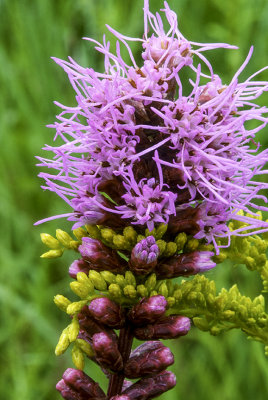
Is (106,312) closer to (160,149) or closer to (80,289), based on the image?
(80,289)

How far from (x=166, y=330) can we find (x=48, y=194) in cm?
270

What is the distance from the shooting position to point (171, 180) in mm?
1845

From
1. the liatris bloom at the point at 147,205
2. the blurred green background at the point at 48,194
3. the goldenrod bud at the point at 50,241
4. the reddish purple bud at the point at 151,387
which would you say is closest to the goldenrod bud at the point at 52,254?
the goldenrod bud at the point at 50,241

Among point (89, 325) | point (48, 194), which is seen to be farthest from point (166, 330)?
point (48, 194)

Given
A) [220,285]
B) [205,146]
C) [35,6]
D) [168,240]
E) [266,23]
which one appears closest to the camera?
[205,146]

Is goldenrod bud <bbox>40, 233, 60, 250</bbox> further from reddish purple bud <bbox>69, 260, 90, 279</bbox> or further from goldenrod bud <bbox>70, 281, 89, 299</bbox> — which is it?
goldenrod bud <bbox>70, 281, 89, 299</bbox>

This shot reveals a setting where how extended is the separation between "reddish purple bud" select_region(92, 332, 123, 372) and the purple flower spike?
21 centimetres

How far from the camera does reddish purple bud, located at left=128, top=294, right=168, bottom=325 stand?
175cm

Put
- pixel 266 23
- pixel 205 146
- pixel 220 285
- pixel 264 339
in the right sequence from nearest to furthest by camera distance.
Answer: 1. pixel 205 146
2. pixel 264 339
3. pixel 220 285
4. pixel 266 23

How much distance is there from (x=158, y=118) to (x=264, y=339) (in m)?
0.79

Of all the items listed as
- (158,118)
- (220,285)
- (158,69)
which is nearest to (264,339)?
(158,118)

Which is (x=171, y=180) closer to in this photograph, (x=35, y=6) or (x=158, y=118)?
(x=158, y=118)

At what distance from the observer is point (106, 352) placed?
1765mm

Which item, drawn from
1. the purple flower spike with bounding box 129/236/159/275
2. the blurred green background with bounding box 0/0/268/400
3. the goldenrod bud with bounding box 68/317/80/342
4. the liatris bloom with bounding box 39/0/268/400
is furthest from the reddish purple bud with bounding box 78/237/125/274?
the blurred green background with bounding box 0/0/268/400
